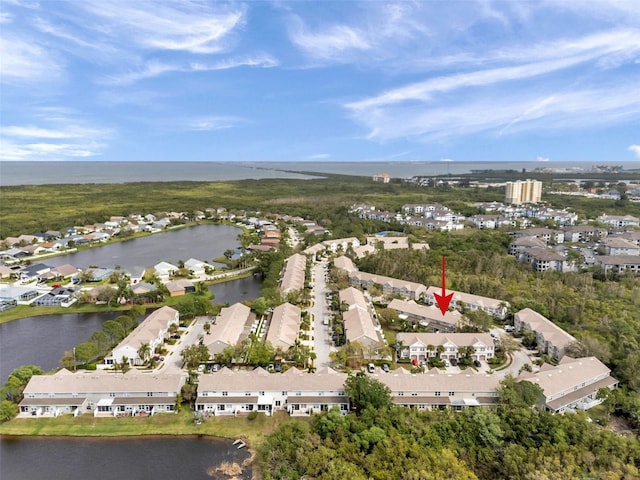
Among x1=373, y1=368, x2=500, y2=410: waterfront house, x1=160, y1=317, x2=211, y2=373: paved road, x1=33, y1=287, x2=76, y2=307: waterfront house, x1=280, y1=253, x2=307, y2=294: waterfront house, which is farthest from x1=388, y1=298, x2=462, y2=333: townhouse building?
x1=33, y1=287, x2=76, y2=307: waterfront house

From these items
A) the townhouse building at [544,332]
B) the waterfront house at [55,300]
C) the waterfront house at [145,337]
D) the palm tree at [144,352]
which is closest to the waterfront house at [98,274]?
the waterfront house at [55,300]

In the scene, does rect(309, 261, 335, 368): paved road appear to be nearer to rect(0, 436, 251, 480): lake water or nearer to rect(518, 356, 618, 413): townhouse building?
rect(0, 436, 251, 480): lake water

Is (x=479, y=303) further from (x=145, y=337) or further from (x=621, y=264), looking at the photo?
(x=145, y=337)

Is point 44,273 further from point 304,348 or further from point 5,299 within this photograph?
point 304,348

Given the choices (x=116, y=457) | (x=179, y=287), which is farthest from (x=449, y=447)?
(x=179, y=287)

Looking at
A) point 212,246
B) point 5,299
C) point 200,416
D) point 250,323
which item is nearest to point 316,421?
point 200,416

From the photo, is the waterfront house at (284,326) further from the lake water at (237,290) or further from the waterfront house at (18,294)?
the waterfront house at (18,294)

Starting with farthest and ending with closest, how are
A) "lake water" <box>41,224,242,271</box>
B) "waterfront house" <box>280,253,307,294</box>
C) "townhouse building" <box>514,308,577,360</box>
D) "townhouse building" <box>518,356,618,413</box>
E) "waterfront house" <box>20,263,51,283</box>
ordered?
"lake water" <box>41,224,242,271</box>
"waterfront house" <box>20,263,51,283</box>
"waterfront house" <box>280,253,307,294</box>
"townhouse building" <box>514,308,577,360</box>
"townhouse building" <box>518,356,618,413</box>
